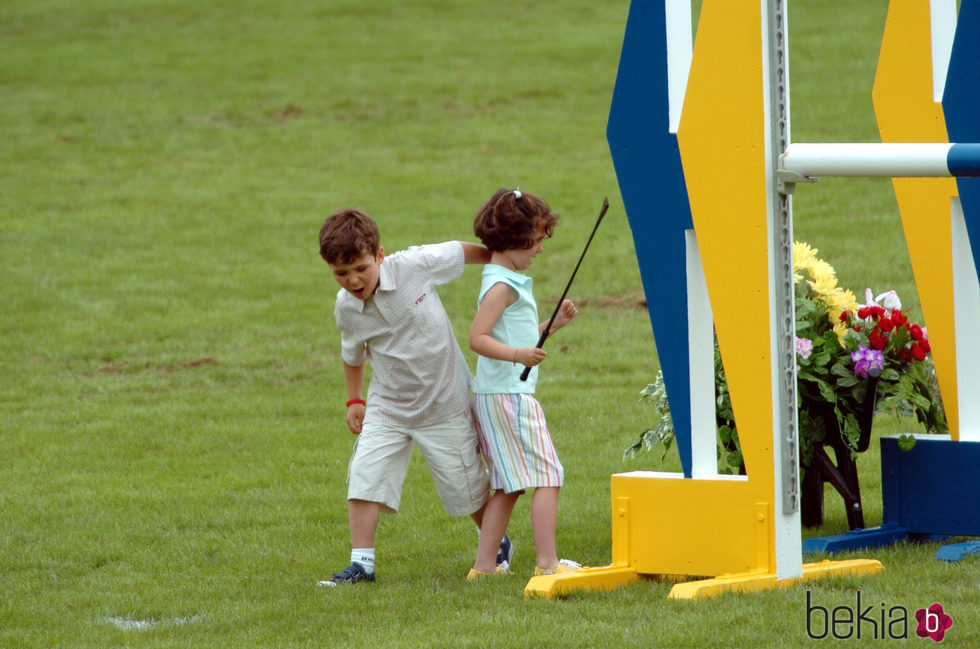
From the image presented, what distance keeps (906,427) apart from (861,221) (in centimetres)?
597

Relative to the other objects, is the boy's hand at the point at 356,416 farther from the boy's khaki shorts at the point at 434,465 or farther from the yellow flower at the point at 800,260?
the yellow flower at the point at 800,260

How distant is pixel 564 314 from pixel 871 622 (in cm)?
165

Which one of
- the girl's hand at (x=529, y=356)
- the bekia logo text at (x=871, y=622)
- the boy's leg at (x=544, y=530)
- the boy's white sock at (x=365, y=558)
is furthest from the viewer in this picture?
the boy's white sock at (x=365, y=558)

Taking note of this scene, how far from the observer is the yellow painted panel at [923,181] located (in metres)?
5.19

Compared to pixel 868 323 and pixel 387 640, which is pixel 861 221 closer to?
pixel 868 323

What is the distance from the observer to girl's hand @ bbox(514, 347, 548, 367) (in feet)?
15.6

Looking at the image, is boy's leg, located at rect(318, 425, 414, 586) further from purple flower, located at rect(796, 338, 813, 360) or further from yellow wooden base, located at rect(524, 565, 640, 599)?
purple flower, located at rect(796, 338, 813, 360)

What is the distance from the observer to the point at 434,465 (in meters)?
5.18

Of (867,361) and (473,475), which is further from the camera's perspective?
(867,361)

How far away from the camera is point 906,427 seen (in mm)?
7312

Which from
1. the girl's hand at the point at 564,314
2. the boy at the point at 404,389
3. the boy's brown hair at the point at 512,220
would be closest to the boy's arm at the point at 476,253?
the boy at the point at 404,389

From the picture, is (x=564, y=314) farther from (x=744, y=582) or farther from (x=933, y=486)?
(x=933, y=486)

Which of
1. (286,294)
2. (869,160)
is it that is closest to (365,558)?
(869,160)

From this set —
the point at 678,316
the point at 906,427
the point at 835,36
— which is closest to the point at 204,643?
the point at 678,316
